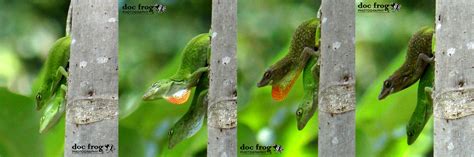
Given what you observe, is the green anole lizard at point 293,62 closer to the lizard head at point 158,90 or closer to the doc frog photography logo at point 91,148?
the lizard head at point 158,90

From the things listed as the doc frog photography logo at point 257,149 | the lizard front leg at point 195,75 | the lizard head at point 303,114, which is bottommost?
the doc frog photography logo at point 257,149

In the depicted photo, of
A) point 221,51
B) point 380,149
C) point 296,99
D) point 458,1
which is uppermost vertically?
point 458,1

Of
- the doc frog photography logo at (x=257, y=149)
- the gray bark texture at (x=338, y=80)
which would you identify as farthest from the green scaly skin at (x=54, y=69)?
the gray bark texture at (x=338, y=80)

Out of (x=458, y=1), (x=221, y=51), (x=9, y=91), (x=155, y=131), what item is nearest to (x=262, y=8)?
(x=221, y=51)

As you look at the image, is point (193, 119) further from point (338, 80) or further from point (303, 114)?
point (338, 80)

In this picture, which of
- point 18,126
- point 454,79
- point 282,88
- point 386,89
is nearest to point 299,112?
point 282,88

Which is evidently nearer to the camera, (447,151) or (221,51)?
(447,151)

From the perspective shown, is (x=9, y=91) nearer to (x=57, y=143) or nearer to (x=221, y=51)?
(x=57, y=143)
